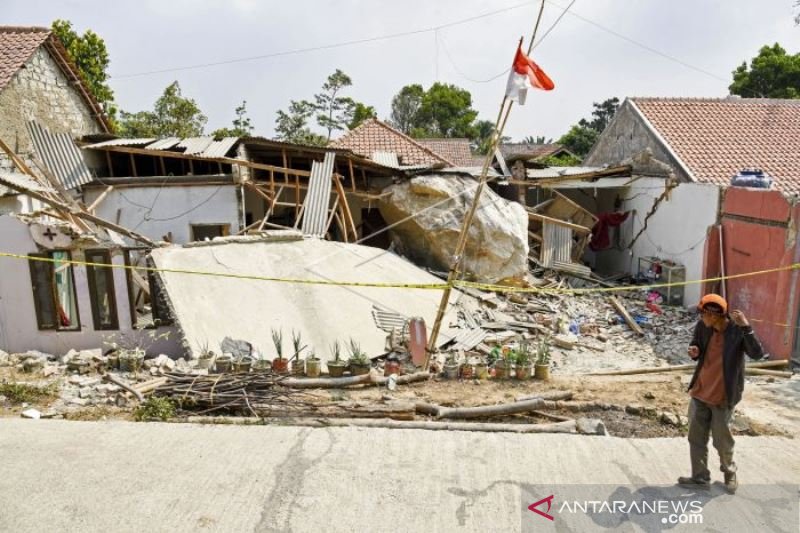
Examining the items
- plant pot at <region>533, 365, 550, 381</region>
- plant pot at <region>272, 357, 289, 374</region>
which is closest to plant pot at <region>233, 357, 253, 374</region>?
plant pot at <region>272, 357, 289, 374</region>

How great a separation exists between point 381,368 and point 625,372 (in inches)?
157

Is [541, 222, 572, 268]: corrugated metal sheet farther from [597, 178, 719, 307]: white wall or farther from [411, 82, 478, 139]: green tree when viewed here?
[411, 82, 478, 139]: green tree

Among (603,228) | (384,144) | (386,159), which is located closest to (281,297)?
(386,159)

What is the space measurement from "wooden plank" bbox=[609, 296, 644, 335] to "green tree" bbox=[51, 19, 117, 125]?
19.8 m

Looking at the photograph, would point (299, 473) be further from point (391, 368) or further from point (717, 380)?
point (391, 368)

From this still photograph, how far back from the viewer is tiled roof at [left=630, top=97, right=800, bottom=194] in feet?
49.7

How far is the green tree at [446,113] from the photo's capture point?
4691cm

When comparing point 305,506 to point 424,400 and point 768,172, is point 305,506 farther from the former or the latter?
point 768,172

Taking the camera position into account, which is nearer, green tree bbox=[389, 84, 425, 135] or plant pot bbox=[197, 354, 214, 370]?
plant pot bbox=[197, 354, 214, 370]

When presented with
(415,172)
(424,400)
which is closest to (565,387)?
(424,400)

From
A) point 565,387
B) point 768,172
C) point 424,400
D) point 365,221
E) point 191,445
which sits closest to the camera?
point 191,445

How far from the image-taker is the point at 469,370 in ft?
25.8

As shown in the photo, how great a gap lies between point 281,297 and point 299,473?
17.5 feet

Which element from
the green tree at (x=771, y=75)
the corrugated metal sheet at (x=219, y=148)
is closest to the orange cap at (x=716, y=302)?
the corrugated metal sheet at (x=219, y=148)
